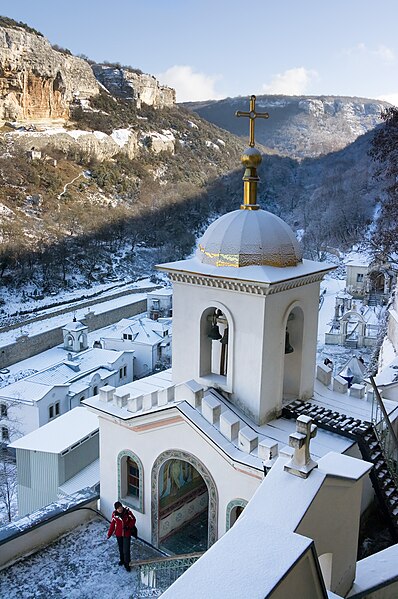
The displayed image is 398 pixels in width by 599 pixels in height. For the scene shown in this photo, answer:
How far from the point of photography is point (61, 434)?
16.3 meters

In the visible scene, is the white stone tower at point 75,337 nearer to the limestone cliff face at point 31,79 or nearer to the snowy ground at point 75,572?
the snowy ground at point 75,572

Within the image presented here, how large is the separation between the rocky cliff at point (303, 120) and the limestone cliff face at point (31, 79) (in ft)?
182

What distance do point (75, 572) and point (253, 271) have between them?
183 inches

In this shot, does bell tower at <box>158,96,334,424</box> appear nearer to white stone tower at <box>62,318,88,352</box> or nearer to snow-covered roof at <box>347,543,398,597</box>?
snow-covered roof at <box>347,543,398,597</box>

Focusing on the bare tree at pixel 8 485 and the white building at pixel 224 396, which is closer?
the white building at pixel 224 396

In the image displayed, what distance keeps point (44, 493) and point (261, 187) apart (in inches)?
2941

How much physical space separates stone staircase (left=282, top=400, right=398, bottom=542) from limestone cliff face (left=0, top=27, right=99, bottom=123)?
6490cm

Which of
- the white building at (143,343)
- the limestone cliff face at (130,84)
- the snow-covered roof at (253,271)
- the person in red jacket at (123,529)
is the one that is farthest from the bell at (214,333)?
the limestone cliff face at (130,84)

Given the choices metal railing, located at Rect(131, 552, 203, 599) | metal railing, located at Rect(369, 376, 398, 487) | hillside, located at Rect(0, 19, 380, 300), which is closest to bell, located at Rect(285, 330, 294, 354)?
metal railing, located at Rect(369, 376, 398, 487)

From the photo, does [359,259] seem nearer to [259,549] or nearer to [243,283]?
[243,283]

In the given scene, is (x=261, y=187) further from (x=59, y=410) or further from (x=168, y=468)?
(x=168, y=468)

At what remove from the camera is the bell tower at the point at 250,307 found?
6.75 meters

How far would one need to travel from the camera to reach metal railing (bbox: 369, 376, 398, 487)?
6.91 meters

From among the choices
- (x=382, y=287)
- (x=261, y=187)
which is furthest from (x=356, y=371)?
(x=261, y=187)
